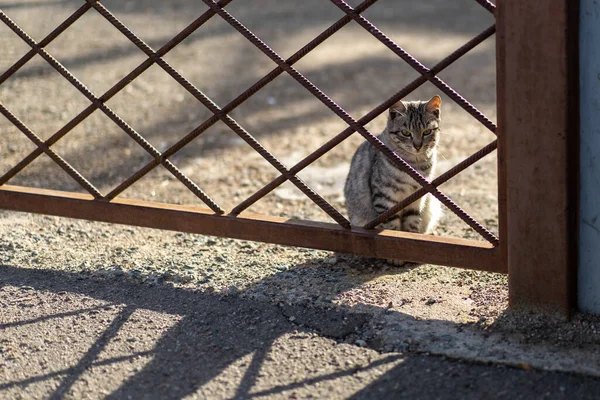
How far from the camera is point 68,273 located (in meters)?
4.03

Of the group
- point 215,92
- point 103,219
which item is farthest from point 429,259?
point 215,92

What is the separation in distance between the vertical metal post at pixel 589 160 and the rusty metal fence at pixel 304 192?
275mm

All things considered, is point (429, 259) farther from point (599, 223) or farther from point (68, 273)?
point (68, 273)

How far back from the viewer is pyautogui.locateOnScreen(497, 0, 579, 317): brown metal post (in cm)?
300

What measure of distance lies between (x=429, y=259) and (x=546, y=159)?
66cm

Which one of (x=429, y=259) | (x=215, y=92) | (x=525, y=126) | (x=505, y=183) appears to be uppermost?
(x=215, y=92)

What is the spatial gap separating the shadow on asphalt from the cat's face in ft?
3.48

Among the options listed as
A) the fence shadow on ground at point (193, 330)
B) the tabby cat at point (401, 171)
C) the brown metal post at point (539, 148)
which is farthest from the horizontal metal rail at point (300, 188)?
the tabby cat at point (401, 171)

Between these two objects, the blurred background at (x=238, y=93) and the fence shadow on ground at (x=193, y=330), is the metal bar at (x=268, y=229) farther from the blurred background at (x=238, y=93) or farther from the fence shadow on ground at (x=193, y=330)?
the blurred background at (x=238, y=93)

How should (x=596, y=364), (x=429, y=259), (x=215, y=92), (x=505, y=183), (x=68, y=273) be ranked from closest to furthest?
(x=596, y=364)
(x=505, y=183)
(x=429, y=259)
(x=68, y=273)
(x=215, y=92)

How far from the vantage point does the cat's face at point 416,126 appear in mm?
4219

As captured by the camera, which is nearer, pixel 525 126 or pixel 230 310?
pixel 525 126

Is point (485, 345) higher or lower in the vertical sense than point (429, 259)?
lower

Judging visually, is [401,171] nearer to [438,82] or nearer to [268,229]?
[268,229]
